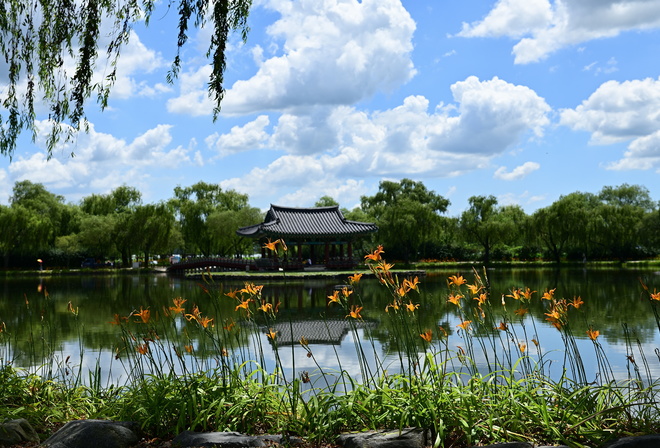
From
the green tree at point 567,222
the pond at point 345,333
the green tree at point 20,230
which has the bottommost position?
the pond at point 345,333

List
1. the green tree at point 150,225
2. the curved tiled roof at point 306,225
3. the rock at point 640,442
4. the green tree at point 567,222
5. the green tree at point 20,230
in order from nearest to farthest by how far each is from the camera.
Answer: the rock at point 640,442 → the curved tiled roof at point 306,225 → the green tree at point 567,222 → the green tree at point 20,230 → the green tree at point 150,225

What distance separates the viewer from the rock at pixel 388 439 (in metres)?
2.89

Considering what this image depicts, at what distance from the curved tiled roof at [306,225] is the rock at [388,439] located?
27.6 m

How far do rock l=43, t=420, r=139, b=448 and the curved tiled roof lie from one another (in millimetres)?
27175

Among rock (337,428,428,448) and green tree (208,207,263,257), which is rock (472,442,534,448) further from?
green tree (208,207,263,257)

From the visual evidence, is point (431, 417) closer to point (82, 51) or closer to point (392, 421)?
point (392, 421)

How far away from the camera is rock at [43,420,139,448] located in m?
3.14

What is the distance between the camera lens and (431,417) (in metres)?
3.06

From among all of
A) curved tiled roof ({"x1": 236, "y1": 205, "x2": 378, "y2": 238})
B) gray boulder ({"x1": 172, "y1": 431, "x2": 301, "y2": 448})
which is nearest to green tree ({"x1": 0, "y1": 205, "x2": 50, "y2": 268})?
curved tiled roof ({"x1": 236, "y1": 205, "x2": 378, "y2": 238})

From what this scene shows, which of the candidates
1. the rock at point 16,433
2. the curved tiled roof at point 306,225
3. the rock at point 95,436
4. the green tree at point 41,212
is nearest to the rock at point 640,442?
the rock at point 95,436

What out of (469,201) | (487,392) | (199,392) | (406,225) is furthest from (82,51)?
(469,201)

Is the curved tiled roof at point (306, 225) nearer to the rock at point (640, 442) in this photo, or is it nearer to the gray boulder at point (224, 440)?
the gray boulder at point (224, 440)

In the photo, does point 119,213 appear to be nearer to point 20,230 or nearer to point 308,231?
point 20,230

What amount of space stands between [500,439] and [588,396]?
61 centimetres
